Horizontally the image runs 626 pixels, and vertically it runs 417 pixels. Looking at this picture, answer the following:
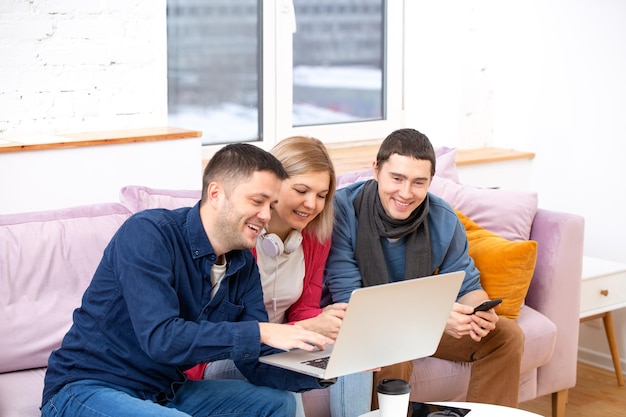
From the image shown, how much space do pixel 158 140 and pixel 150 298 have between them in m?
1.30

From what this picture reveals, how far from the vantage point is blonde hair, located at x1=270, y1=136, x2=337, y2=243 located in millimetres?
→ 2393

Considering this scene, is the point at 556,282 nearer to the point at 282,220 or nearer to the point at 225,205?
the point at 282,220

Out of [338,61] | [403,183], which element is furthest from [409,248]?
[338,61]

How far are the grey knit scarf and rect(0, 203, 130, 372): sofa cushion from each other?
2.27 feet

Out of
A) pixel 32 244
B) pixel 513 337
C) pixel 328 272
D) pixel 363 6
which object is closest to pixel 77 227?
pixel 32 244

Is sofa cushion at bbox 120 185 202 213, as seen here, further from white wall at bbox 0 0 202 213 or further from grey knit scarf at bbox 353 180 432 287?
grey knit scarf at bbox 353 180 432 287

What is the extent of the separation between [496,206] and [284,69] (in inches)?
47.1

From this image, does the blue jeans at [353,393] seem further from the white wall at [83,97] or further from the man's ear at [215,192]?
the white wall at [83,97]

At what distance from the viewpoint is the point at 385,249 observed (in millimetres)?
2713

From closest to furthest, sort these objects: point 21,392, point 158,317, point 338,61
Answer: point 158,317 < point 21,392 < point 338,61

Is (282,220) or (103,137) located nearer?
(282,220)

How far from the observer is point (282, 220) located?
A: 2436 millimetres

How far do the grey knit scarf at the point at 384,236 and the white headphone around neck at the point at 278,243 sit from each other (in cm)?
26

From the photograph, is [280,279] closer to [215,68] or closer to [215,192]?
→ [215,192]
